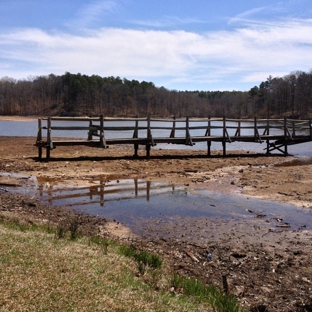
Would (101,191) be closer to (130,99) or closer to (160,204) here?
(160,204)

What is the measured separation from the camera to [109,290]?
15.6 feet

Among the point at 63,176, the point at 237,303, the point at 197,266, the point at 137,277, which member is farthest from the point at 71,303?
the point at 63,176

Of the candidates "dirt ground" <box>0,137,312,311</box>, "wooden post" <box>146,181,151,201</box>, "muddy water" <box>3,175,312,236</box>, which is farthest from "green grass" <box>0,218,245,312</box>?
"wooden post" <box>146,181,151,201</box>

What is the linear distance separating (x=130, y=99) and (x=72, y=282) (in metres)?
124

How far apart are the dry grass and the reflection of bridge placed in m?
5.30

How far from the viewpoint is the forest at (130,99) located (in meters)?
108

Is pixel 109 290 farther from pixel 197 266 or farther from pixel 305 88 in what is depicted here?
pixel 305 88

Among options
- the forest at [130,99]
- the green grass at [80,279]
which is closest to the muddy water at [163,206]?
the green grass at [80,279]

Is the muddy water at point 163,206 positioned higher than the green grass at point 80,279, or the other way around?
the green grass at point 80,279

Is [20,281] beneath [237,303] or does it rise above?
above

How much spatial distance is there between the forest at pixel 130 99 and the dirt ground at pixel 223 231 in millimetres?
90535

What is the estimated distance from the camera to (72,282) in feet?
15.9

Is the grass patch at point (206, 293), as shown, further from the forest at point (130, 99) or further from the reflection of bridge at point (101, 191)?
the forest at point (130, 99)

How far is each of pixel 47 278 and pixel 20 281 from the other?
12.4 inches
